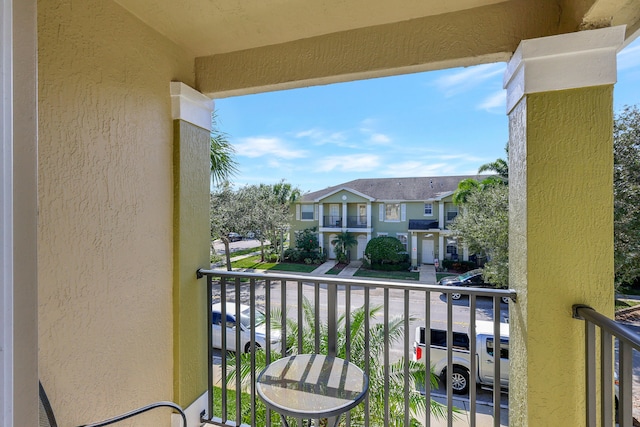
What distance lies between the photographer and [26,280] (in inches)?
17.2

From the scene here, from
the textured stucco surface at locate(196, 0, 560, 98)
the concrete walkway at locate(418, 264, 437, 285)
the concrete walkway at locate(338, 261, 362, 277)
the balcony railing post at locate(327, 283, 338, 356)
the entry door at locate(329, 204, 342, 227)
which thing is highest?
the textured stucco surface at locate(196, 0, 560, 98)

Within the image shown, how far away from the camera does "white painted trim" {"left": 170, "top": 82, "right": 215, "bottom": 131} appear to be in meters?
1.91

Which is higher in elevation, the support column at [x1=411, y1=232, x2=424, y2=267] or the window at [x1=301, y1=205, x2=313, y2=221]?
the window at [x1=301, y1=205, x2=313, y2=221]

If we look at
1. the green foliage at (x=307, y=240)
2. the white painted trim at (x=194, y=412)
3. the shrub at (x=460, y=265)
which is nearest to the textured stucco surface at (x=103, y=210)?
the white painted trim at (x=194, y=412)

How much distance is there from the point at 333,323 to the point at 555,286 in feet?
3.75

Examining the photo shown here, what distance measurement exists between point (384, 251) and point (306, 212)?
489 cm

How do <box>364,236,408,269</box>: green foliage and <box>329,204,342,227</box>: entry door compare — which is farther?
<box>329,204,342,227</box>: entry door

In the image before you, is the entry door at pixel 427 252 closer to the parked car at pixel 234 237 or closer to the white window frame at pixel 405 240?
the white window frame at pixel 405 240

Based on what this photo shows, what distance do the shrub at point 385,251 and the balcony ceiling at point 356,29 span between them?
10226 millimetres

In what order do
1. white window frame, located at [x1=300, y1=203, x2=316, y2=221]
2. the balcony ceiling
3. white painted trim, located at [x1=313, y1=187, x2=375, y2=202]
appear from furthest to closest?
white window frame, located at [x1=300, y1=203, x2=316, y2=221], white painted trim, located at [x1=313, y1=187, x2=375, y2=202], the balcony ceiling

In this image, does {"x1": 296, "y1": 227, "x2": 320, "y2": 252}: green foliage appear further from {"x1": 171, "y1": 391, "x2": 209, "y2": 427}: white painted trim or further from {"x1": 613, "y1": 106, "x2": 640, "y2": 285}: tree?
{"x1": 171, "y1": 391, "x2": 209, "y2": 427}: white painted trim

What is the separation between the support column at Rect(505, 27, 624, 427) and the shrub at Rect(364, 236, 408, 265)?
10.2 m

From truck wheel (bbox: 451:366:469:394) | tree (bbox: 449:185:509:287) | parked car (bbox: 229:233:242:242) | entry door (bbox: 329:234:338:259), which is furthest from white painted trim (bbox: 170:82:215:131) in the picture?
entry door (bbox: 329:234:338:259)

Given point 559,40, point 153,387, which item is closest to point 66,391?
point 153,387
